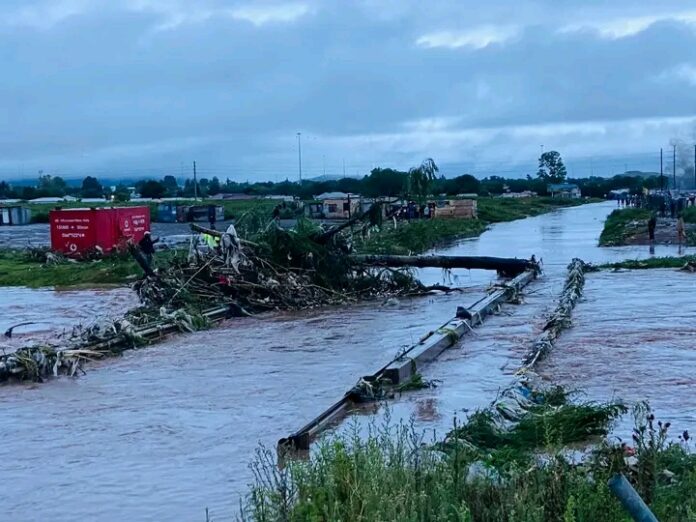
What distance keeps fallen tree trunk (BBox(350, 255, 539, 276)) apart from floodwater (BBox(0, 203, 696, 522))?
4171 millimetres

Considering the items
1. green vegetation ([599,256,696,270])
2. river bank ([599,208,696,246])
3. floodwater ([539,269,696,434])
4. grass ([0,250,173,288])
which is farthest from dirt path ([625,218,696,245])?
grass ([0,250,173,288])

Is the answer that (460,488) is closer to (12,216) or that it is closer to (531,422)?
(531,422)

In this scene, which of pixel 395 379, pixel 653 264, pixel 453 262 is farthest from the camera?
pixel 653 264

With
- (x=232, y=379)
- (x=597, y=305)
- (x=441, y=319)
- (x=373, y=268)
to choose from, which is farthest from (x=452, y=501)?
(x=373, y=268)

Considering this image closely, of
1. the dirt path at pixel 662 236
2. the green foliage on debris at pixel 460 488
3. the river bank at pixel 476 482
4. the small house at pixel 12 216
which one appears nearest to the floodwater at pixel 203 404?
the river bank at pixel 476 482

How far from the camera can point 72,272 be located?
32438mm

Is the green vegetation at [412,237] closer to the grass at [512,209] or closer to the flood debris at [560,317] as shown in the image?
the flood debris at [560,317]

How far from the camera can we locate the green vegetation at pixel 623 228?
4588 cm

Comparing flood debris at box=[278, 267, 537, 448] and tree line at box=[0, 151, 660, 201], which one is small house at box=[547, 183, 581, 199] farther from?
flood debris at box=[278, 267, 537, 448]

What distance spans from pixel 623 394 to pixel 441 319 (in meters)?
8.81

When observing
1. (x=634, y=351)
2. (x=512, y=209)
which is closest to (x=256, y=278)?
(x=634, y=351)

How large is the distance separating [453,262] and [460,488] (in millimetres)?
21620

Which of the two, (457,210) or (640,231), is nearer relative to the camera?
(640,231)

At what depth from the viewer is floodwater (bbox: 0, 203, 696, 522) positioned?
9148mm
